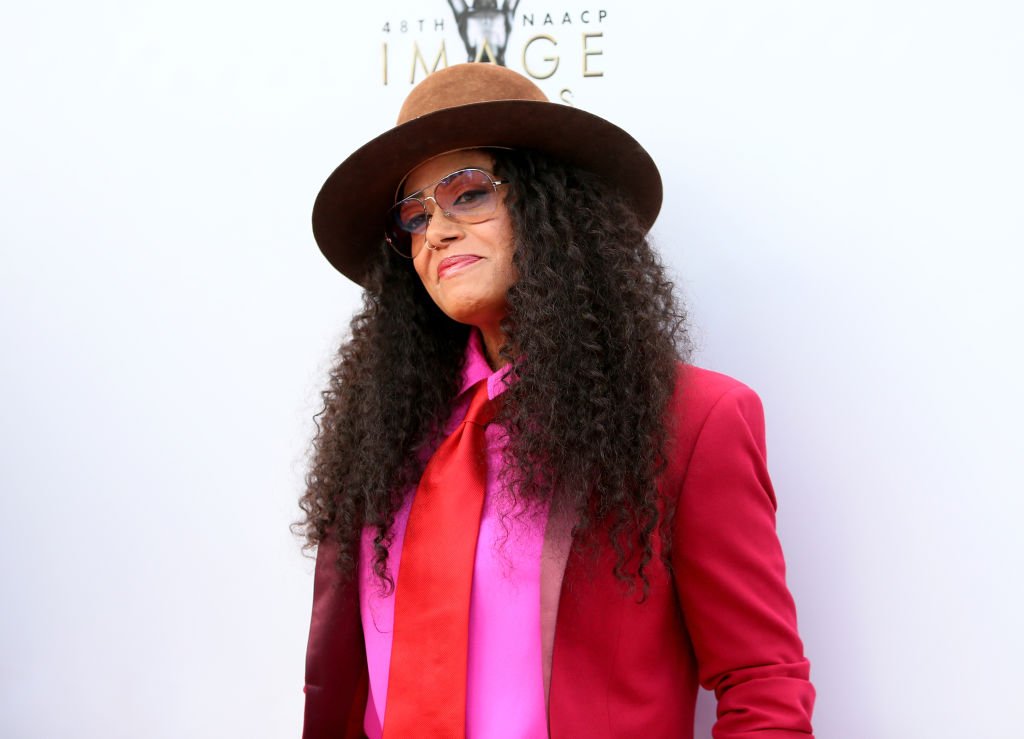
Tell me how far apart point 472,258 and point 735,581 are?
2.60 feet

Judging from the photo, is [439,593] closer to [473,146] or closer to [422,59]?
[473,146]

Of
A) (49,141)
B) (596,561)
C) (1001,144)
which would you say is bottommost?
(596,561)

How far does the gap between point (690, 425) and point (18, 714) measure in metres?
2.12

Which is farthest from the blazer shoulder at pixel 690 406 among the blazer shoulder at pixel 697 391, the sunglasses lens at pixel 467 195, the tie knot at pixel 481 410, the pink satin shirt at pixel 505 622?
the sunglasses lens at pixel 467 195

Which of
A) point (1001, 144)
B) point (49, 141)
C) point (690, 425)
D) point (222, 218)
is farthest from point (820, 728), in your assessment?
point (49, 141)

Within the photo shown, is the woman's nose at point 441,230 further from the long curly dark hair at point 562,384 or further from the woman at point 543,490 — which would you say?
the long curly dark hair at point 562,384

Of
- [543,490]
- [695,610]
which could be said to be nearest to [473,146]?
[543,490]

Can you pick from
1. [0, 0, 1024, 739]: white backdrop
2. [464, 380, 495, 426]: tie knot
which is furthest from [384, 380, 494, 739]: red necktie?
[0, 0, 1024, 739]: white backdrop

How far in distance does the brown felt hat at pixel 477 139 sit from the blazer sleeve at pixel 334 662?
0.82 metres

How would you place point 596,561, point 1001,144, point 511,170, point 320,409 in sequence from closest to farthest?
point 596,561 < point 511,170 < point 1001,144 < point 320,409

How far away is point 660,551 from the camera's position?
1666 millimetres

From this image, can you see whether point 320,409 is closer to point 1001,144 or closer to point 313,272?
point 313,272

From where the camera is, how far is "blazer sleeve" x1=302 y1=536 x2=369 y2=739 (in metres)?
1.94

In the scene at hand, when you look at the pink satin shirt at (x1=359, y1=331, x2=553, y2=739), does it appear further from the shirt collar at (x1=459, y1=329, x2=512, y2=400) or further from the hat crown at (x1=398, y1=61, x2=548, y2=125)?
the hat crown at (x1=398, y1=61, x2=548, y2=125)
